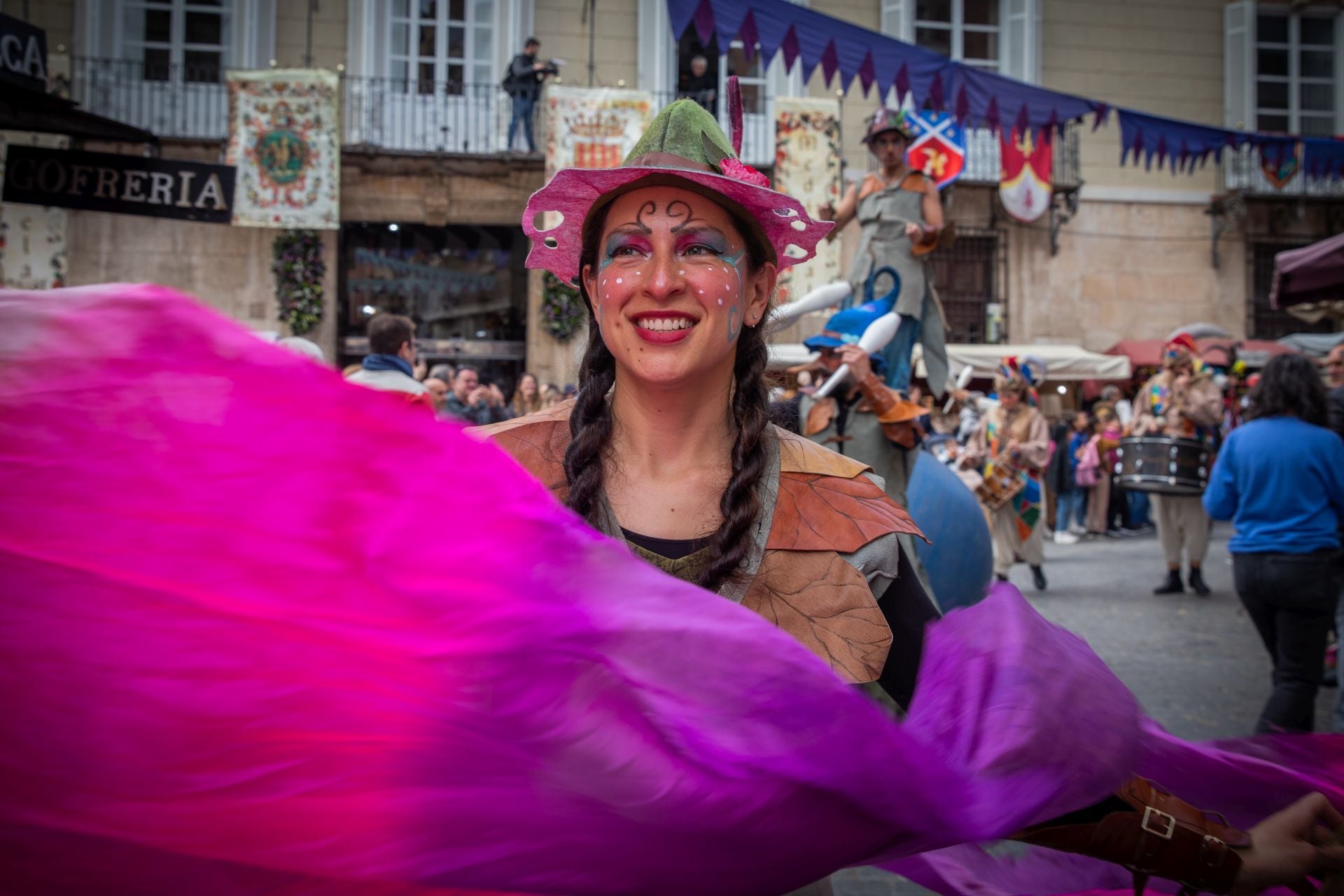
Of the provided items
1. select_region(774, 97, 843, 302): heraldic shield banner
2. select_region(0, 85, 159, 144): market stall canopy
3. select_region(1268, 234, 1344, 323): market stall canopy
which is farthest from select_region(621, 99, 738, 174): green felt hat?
select_region(774, 97, 843, 302): heraldic shield banner

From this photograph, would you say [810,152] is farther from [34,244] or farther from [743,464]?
[743,464]

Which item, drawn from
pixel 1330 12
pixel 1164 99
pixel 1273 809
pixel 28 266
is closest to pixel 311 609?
pixel 1273 809

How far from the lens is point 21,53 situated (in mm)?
4520

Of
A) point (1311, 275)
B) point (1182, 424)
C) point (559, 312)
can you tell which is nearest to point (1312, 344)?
point (1182, 424)

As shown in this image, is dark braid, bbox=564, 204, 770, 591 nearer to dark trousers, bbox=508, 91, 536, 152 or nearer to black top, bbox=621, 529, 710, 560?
black top, bbox=621, 529, 710, 560

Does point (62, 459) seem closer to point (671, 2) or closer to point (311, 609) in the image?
point (311, 609)

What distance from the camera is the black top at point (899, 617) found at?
1.76 meters

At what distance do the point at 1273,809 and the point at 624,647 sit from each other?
3.70 ft

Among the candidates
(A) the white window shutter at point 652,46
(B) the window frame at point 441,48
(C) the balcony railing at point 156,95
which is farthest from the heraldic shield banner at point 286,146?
(A) the white window shutter at point 652,46

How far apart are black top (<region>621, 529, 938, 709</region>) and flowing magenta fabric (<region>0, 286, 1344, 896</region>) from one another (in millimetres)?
515

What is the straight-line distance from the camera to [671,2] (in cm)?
562

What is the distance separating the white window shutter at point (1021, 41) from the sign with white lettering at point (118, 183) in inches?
631

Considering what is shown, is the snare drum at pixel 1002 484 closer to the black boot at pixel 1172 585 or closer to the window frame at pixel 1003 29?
the black boot at pixel 1172 585

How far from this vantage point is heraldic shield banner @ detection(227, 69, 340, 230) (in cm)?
1459
